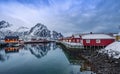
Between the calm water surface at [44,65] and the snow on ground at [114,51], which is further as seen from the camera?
the snow on ground at [114,51]

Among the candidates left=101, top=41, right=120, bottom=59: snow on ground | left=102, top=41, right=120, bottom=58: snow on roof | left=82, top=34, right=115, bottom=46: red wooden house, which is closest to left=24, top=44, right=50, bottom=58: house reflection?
left=82, top=34, right=115, bottom=46: red wooden house

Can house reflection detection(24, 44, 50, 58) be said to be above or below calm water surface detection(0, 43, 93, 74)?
above

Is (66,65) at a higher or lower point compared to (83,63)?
lower

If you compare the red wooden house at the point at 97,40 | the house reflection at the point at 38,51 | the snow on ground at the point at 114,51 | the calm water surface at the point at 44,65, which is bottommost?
the calm water surface at the point at 44,65

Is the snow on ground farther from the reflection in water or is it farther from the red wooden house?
the red wooden house

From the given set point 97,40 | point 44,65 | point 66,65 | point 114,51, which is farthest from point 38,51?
point 114,51

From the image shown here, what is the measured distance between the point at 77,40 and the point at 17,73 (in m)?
45.1

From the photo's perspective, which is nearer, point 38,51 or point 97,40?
point 97,40

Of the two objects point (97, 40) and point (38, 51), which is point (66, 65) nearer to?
point (97, 40)

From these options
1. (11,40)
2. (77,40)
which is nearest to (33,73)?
(77,40)

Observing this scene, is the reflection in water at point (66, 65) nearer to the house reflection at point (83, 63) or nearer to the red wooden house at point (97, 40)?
the house reflection at point (83, 63)

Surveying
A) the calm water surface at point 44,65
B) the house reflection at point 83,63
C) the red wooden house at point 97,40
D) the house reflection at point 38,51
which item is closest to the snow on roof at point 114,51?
the house reflection at point 83,63

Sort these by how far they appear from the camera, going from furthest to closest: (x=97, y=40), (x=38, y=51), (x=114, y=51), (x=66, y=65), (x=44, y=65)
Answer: (x=38, y=51), (x=97, y=40), (x=114, y=51), (x=44, y=65), (x=66, y=65)

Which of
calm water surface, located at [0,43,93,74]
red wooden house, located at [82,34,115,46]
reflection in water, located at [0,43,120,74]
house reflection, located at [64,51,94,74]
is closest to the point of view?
reflection in water, located at [0,43,120,74]
